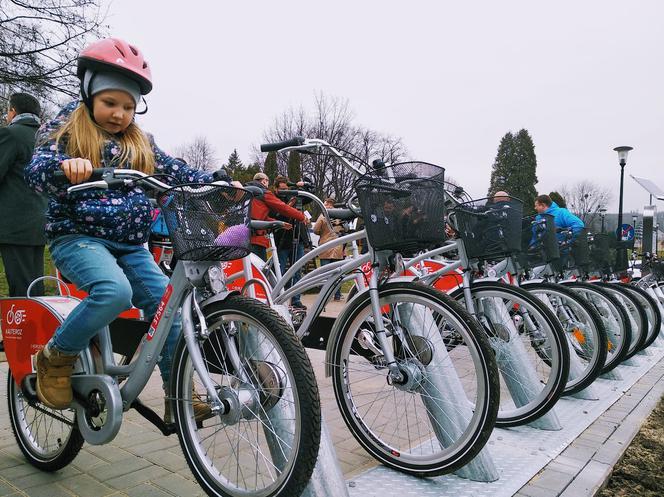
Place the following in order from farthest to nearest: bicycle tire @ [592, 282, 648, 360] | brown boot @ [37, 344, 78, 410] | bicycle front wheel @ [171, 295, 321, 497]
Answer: bicycle tire @ [592, 282, 648, 360], brown boot @ [37, 344, 78, 410], bicycle front wheel @ [171, 295, 321, 497]

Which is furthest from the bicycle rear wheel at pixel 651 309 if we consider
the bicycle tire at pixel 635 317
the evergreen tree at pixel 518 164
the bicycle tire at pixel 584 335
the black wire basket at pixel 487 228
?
the evergreen tree at pixel 518 164

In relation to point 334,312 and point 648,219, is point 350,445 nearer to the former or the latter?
point 334,312

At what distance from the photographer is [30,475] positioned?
8.74 feet

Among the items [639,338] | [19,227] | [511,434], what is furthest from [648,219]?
[19,227]

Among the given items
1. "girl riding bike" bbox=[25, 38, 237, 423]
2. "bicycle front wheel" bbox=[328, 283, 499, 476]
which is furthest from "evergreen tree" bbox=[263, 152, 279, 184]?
"girl riding bike" bbox=[25, 38, 237, 423]

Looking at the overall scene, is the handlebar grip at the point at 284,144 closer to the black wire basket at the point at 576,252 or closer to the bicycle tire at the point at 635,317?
the black wire basket at the point at 576,252

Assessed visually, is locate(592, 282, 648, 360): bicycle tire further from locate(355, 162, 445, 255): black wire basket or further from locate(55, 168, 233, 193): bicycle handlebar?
locate(55, 168, 233, 193): bicycle handlebar

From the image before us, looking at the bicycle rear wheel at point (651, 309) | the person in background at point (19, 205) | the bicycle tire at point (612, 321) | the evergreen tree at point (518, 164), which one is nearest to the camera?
the person in background at point (19, 205)

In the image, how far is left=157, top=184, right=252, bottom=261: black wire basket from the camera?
197 cm

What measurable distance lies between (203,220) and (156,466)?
1.50 meters

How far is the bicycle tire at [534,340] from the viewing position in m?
3.22

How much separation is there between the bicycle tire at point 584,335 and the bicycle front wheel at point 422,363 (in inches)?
56.8

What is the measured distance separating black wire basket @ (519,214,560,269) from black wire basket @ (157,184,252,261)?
2896mm

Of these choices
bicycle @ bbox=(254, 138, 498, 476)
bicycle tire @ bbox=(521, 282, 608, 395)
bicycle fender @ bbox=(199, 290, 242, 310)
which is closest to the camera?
bicycle fender @ bbox=(199, 290, 242, 310)
